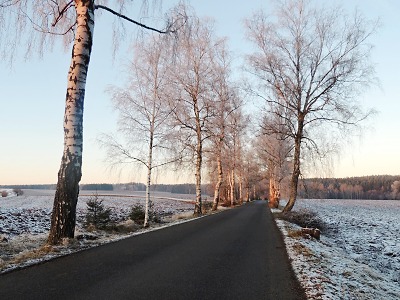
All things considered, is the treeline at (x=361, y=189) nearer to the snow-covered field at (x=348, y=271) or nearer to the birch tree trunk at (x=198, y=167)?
the birch tree trunk at (x=198, y=167)

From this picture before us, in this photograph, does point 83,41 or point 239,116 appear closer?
point 83,41

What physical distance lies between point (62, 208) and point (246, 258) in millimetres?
4558

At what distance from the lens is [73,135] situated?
825 cm

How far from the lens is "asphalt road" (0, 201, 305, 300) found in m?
4.48

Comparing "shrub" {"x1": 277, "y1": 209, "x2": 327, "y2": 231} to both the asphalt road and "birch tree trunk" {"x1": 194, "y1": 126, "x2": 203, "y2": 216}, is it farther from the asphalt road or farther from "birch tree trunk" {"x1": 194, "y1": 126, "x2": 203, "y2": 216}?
the asphalt road

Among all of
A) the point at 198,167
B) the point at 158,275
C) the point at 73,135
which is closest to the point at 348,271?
the point at 158,275

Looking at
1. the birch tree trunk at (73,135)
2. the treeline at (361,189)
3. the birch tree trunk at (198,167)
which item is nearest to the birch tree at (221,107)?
the birch tree trunk at (198,167)

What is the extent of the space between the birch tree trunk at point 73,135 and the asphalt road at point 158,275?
118 cm

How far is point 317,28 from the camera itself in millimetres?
18625

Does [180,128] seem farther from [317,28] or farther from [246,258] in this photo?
[246,258]

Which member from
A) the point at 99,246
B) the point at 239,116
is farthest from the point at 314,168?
the point at 99,246

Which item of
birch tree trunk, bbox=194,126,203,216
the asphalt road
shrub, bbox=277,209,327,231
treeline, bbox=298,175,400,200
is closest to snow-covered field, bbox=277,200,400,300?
the asphalt road

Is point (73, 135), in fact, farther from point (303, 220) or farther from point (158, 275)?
point (303, 220)

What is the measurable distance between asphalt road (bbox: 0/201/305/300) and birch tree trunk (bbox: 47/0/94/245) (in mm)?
1182
